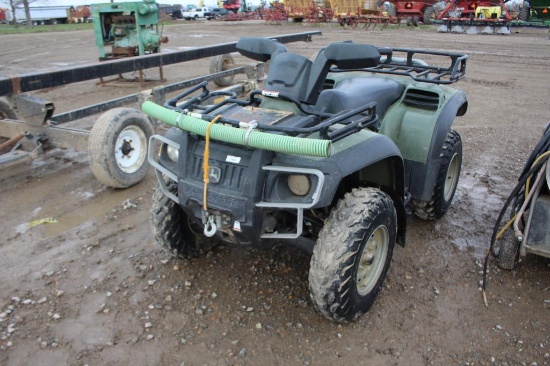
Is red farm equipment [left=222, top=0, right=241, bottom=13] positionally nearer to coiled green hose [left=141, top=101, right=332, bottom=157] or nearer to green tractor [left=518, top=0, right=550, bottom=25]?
green tractor [left=518, top=0, right=550, bottom=25]

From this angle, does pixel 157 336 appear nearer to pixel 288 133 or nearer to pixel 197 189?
pixel 197 189

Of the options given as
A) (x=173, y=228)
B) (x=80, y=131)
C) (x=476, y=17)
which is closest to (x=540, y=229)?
(x=173, y=228)

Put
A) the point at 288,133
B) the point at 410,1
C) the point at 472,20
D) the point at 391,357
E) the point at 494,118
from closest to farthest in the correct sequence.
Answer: the point at 288,133
the point at 391,357
the point at 494,118
the point at 472,20
the point at 410,1

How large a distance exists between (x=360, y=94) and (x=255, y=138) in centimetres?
146

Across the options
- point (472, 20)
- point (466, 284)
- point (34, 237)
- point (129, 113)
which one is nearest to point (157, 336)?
point (34, 237)

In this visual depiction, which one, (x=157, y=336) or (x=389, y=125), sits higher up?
(x=389, y=125)

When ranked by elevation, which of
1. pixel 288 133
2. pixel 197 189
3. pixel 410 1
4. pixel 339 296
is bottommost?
pixel 339 296

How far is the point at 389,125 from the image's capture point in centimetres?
392

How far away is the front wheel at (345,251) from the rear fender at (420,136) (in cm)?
98

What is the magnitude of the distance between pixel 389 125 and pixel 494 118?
504 cm

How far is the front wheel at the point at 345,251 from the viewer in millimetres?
2686

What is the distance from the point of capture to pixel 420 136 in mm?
3803

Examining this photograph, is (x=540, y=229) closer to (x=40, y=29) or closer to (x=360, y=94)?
(x=360, y=94)

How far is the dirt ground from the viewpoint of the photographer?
2.85 meters
